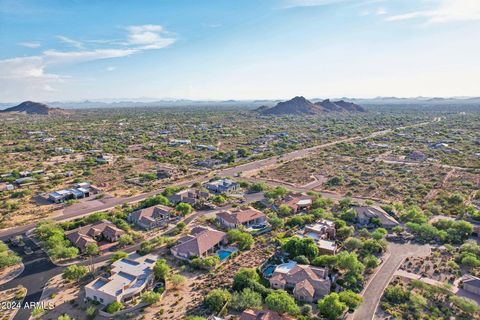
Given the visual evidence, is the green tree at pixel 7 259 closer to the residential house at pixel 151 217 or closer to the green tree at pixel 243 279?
the residential house at pixel 151 217

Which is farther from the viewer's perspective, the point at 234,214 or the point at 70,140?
the point at 70,140

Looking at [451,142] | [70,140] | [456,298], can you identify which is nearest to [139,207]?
[456,298]

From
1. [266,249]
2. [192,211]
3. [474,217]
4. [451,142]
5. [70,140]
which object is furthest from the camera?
[70,140]

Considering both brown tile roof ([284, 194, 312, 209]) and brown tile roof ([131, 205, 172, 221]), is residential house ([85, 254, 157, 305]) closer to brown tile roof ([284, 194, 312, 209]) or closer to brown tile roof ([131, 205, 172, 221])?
brown tile roof ([131, 205, 172, 221])

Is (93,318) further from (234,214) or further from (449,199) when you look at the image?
(449,199)

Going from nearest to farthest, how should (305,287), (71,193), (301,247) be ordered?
(305,287), (301,247), (71,193)

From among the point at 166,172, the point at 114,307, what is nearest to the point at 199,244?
the point at 114,307

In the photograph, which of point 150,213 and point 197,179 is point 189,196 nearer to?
point 150,213
